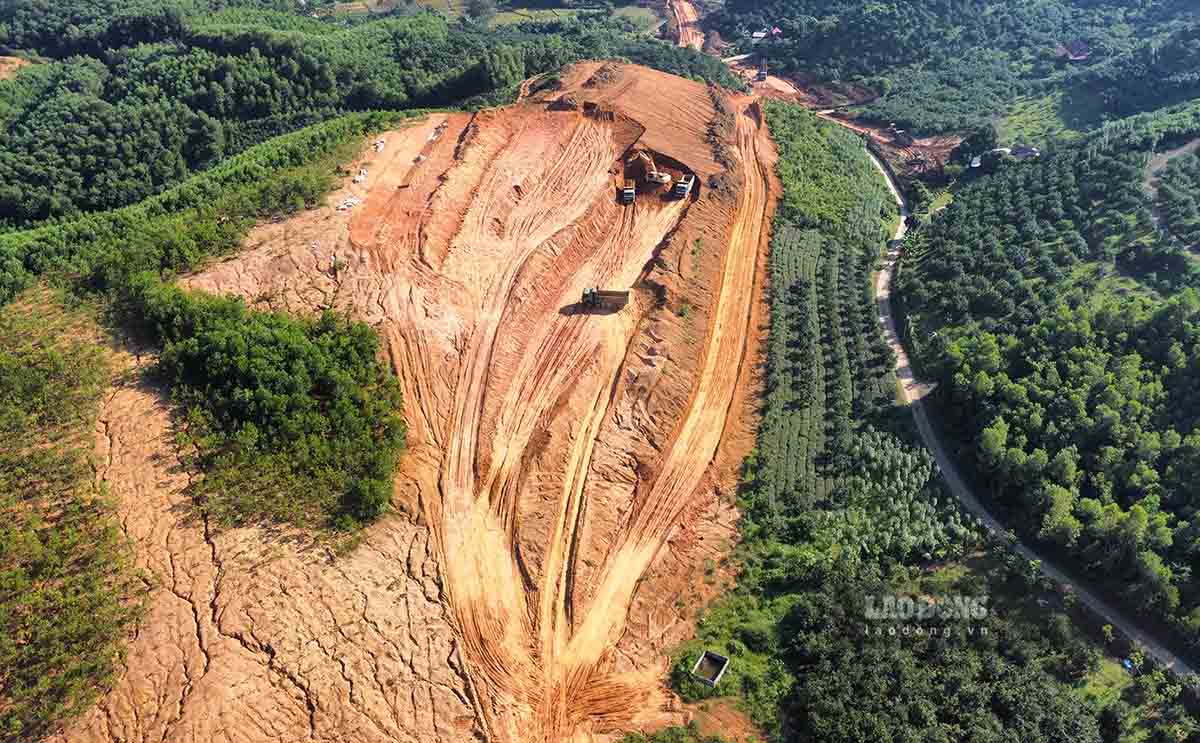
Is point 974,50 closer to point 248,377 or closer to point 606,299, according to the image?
point 606,299

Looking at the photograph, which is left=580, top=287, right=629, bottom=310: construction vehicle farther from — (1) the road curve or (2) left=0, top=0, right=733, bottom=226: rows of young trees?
(2) left=0, top=0, right=733, bottom=226: rows of young trees

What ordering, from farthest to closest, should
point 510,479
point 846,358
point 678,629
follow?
1. point 846,358
2. point 510,479
3. point 678,629

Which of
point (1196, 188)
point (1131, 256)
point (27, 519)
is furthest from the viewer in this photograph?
point (1196, 188)

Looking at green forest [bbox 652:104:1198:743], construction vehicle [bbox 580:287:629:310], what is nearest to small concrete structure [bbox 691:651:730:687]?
green forest [bbox 652:104:1198:743]

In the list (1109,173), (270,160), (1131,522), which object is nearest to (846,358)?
(1131,522)

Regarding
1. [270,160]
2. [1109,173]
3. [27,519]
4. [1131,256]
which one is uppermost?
[1109,173]

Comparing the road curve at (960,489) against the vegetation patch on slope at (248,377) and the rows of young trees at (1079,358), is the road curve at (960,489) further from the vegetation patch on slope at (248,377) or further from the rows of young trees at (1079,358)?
the vegetation patch on slope at (248,377)

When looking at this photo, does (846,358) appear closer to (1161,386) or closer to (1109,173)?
(1161,386)
